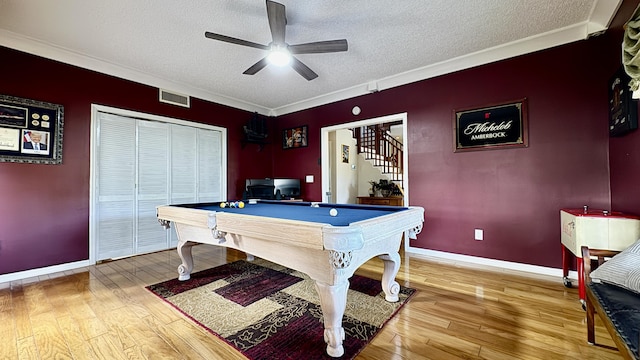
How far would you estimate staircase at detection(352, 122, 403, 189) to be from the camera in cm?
657

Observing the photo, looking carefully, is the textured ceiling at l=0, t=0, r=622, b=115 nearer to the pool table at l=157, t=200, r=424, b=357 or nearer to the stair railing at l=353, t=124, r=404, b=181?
the pool table at l=157, t=200, r=424, b=357

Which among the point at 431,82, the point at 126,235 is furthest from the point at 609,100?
the point at 126,235

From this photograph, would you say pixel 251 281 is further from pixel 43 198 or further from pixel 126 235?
pixel 43 198

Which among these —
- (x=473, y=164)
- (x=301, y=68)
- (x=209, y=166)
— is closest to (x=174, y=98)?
(x=209, y=166)

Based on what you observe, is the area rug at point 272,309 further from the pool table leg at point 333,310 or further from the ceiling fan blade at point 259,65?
the ceiling fan blade at point 259,65

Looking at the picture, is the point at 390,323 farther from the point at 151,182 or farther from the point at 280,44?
the point at 151,182

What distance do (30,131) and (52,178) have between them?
546 millimetres

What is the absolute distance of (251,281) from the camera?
2600mm

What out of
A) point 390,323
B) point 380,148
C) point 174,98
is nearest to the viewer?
point 390,323

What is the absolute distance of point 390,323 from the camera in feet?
5.92

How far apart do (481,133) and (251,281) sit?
3163 mm

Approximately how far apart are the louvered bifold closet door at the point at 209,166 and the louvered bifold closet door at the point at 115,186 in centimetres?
96

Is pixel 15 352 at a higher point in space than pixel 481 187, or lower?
lower

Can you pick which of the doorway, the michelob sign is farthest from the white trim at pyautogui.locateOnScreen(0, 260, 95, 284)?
the michelob sign
